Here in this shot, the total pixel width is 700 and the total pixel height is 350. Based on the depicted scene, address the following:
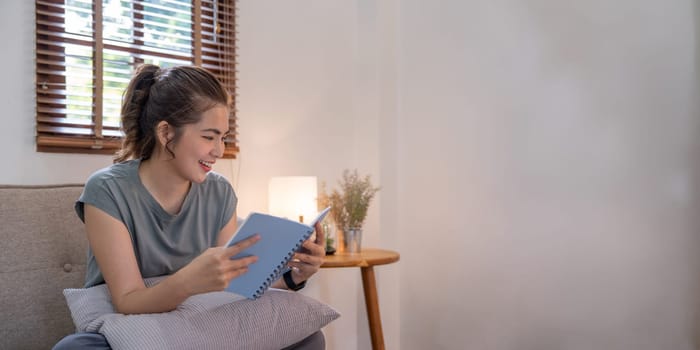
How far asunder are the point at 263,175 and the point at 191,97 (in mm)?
1131

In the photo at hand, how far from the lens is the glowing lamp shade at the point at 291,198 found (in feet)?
8.18

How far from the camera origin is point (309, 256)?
1624mm

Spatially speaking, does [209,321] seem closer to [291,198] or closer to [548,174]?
[291,198]

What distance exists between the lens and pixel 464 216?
9.05 feet

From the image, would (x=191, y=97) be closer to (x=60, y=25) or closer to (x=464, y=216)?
(x=60, y=25)

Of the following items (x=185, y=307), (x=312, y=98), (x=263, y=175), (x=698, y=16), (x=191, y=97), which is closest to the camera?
(x=185, y=307)

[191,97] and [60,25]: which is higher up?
[60,25]

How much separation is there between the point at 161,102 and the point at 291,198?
0.94 metres

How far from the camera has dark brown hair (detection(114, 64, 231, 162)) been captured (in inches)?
63.9

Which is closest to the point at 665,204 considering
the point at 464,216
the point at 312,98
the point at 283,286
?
the point at 464,216

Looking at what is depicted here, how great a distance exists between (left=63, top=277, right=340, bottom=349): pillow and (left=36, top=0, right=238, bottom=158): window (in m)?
0.85

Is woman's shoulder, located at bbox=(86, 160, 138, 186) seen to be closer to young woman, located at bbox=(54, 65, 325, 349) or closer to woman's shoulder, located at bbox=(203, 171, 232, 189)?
young woman, located at bbox=(54, 65, 325, 349)

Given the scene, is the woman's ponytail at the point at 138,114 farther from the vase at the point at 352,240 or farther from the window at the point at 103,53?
the vase at the point at 352,240

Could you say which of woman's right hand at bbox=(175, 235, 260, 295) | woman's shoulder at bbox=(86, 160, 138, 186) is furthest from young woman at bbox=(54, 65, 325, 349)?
woman's right hand at bbox=(175, 235, 260, 295)
